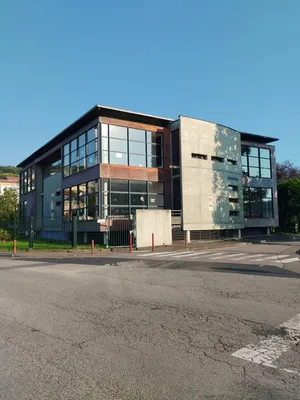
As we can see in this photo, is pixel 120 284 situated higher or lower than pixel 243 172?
lower

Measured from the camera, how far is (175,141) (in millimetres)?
29578

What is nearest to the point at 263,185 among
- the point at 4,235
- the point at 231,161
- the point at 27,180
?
the point at 231,161

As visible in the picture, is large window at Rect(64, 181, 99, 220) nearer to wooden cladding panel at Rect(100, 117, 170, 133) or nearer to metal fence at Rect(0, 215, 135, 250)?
metal fence at Rect(0, 215, 135, 250)

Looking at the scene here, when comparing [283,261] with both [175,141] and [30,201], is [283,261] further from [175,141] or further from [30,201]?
[30,201]

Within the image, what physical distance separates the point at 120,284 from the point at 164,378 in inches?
242

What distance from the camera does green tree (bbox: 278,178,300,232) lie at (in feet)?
140

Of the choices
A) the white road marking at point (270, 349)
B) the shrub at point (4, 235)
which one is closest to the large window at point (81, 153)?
the shrub at point (4, 235)

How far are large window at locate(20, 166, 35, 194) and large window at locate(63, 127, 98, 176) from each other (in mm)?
12596

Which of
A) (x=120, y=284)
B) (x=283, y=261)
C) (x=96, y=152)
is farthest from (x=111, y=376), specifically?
(x=96, y=152)

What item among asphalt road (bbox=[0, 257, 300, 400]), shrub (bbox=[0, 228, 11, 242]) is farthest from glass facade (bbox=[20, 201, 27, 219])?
asphalt road (bbox=[0, 257, 300, 400])

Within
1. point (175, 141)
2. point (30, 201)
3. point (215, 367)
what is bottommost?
point (215, 367)

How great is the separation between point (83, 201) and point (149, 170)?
5.74 m

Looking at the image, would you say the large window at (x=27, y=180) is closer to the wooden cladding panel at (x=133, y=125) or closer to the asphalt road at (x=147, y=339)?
the wooden cladding panel at (x=133, y=125)

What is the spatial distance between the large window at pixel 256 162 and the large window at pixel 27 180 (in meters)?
24.5
